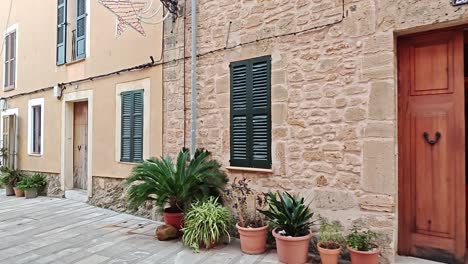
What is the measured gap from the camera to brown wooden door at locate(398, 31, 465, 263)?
345cm

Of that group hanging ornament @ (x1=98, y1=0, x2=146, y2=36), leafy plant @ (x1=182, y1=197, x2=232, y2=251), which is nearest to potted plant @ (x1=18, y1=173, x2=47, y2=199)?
hanging ornament @ (x1=98, y1=0, x2=146, y2=36)

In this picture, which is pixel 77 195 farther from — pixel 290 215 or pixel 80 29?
pixel 290 215

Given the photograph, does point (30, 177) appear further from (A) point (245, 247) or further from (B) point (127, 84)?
(A) point (245, 247)

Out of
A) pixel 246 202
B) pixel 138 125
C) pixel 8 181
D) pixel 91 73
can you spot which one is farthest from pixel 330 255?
pixel 8 181

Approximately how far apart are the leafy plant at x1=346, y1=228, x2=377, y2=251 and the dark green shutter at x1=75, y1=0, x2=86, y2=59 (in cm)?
648

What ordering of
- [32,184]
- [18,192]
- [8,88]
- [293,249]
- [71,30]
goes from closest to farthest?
[293,249] < [71,30] < [32,184] < [18,192] < [8,88]

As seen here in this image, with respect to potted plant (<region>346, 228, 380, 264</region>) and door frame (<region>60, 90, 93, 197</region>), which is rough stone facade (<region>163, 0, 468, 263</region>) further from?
door frame (<region>60, 90, 93, 197</region>)

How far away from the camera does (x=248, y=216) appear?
451cm

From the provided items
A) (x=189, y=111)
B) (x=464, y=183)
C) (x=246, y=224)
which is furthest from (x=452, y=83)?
(x=189, y=111)

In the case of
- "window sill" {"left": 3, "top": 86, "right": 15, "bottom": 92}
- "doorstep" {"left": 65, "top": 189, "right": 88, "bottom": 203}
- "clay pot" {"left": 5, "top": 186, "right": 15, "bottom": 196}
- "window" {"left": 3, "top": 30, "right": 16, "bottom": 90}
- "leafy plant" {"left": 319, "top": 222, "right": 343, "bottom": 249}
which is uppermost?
"window" {"left": 3, "top": 30, "right": 16, "bottom": 90}

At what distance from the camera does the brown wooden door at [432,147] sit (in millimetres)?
3445

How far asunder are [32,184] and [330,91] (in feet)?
25.3

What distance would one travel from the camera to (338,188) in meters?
3.92

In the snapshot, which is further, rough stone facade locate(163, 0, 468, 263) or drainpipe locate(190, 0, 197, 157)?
drainpipe locate(190, 0, 197, 157)
